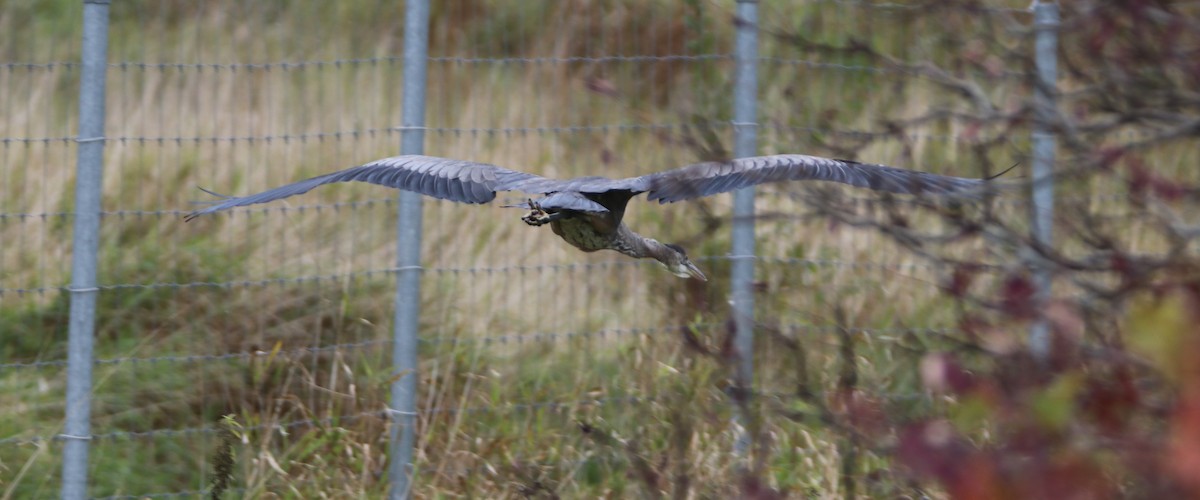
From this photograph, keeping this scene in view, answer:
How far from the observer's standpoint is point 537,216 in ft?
12.6

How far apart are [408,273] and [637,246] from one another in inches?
28.5

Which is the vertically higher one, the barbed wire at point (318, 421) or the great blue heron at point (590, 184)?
the great blue heron at point (590, 184)

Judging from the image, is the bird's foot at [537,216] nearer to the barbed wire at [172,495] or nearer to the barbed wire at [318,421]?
the barbed wire at [318,421]

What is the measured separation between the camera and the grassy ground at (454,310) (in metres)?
4.32

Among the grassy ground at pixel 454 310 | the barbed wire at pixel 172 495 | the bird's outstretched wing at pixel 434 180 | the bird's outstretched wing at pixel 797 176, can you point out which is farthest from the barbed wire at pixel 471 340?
Result: the bird's outstretched wing at pixel 797 176

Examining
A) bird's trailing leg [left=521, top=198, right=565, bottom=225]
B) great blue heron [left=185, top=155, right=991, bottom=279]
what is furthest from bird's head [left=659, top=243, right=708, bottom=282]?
bird's trailing leg [left=521, top=198, right=565, bottom=225]

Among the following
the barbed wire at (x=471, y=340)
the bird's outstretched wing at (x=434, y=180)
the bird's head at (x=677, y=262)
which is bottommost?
the barbed wire at (x=471, y=340)

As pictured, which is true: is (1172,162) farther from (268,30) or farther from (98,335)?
→ (268,30)

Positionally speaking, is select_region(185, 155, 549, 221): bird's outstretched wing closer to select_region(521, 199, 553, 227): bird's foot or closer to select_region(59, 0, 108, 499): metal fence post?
select_region(521, 199, 553, 227): bird's foot

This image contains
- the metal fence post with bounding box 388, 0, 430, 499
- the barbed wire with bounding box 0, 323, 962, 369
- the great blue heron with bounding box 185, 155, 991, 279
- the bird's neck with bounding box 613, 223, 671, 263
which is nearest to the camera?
the great blue heron with bounding box 185, 155, 991, 279

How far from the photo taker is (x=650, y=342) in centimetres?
468

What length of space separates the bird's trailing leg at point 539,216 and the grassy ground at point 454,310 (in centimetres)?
38

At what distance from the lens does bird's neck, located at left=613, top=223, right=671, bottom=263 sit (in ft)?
13.4

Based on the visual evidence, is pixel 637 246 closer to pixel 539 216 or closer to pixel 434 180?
pixel 539 216
